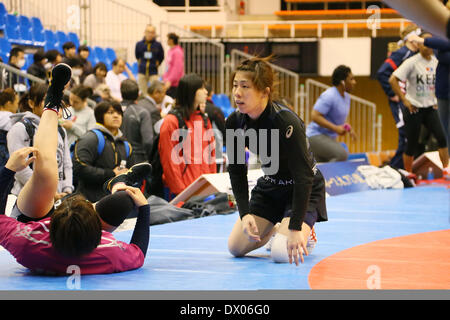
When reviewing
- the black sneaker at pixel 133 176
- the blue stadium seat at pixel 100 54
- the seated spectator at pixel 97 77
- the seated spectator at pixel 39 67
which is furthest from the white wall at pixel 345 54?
the black sneaker at pixel 133 176

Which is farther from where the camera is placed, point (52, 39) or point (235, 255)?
point (52, 39)

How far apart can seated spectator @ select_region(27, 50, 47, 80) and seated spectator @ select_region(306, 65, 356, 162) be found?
370 centimetres

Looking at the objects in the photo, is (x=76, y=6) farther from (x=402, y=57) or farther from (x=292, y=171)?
(x=292, y=171)

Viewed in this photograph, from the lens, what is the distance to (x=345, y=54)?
643 inches

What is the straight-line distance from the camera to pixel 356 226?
19.5ft

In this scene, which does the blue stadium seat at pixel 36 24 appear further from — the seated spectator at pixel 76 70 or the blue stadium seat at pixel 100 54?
the seated spectator at pixel 76 70

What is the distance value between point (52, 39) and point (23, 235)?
33.4 ft

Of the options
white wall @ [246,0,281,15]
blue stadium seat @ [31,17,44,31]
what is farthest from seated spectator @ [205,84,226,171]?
white wall @ [246,0,281,15]

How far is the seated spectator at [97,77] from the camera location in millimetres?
10102

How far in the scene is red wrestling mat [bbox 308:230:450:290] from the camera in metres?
3.72

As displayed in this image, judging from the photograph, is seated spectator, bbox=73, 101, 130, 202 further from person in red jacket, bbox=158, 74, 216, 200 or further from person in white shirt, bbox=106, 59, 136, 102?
person in white shirt, bbox=106, 59, 136, 102

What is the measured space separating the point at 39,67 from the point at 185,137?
3.62 m
